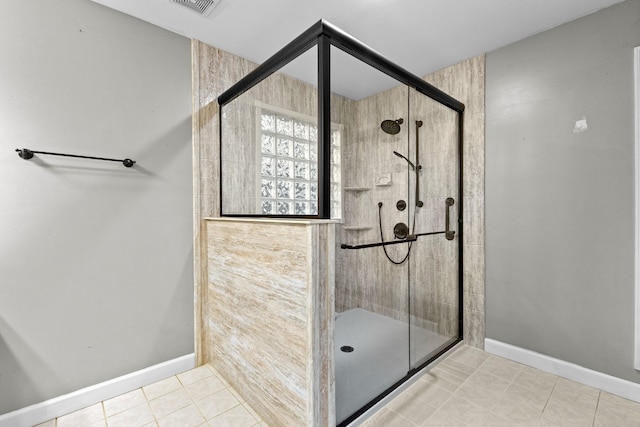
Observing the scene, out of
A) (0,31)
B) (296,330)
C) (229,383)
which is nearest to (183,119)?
(0,31)

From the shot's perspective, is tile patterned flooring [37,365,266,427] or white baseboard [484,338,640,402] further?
white baseboard [484,338,640,402]

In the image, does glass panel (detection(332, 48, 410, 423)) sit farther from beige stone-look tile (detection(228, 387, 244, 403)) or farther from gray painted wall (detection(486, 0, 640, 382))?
gray painted wall (detection(486, 0, 640, 382))

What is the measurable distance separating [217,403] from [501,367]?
6.27 feet

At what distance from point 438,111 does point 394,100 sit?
1.85 ft

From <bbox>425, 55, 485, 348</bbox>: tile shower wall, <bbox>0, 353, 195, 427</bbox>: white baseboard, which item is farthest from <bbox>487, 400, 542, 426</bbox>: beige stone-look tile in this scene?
<bbox>0, 353, 195, 427</bbox>: white baseboard

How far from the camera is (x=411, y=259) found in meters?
1.85

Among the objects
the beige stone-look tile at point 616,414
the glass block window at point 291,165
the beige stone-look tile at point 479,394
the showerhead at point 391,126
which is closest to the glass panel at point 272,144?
the glass block window at point 291,165

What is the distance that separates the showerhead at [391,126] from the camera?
1.65 meters

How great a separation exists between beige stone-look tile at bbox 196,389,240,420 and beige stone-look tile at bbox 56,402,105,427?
1.67 feet

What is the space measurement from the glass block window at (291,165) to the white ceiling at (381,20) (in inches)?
13.3

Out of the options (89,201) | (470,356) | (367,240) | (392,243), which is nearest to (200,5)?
(89,201)

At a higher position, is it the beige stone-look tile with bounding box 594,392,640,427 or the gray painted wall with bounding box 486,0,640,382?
the gray painted wall with bounding box 486,0,640,382

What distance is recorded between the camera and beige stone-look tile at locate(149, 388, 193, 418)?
1530 millimetres

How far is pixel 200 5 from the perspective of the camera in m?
1.66
